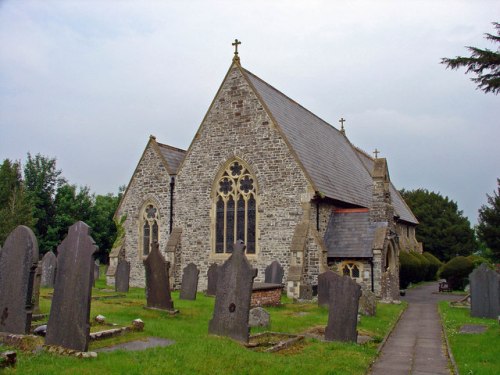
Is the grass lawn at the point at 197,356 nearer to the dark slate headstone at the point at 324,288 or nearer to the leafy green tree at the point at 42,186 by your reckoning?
the dark slate headstone at the point at 324,288

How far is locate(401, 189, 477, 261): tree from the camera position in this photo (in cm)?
5544

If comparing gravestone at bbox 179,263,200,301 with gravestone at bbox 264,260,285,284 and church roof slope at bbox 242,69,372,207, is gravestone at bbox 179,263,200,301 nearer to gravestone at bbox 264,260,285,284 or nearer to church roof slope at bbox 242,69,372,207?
gravestone at bbox 264,260,285,284

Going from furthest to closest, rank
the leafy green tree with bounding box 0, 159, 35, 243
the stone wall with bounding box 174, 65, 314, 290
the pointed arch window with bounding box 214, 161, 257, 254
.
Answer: the leafy green tree with bounding box 0, 159, 35, 243 → the pointed arch window with bounding box 214, 161, 257, 254 → the stone wall with bounding box 174, 65, 314, 290

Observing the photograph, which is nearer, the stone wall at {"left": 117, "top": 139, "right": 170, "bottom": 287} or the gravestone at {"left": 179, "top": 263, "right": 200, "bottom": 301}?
the gravestone at {"left": 179, "top": 263, "right": 200, "bottom": 301}

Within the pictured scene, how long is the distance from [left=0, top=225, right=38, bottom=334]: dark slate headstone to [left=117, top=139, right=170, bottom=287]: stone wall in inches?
643

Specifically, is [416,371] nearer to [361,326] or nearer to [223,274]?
[223,274]

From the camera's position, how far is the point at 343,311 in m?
11.7

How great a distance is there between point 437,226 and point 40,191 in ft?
129

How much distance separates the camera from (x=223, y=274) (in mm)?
11344

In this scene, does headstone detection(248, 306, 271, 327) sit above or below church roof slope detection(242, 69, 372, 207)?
below

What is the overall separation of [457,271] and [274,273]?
13.5 metres

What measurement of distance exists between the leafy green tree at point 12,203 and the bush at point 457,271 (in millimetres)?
24665

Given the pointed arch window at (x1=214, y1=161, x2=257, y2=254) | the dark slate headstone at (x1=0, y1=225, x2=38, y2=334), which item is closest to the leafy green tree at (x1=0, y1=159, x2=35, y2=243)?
the pointed arch window at (x1=214, y1=161, x2=257, y2=254)

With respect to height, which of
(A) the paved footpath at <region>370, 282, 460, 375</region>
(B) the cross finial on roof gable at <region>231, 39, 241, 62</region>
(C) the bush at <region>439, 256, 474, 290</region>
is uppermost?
(B) the cross finial on roof gable at <region>231, 39, 241, 62</region>
